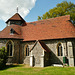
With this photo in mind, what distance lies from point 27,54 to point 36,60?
3909mm

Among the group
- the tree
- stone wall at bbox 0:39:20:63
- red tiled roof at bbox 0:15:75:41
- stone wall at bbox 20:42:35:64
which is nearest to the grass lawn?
stone wall at bbox 20:42:35:64

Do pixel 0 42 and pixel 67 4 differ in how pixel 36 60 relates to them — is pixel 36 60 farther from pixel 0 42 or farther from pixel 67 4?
pixel 67 4

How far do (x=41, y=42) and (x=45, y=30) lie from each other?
3602 millimetres

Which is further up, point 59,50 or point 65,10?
point 65,10

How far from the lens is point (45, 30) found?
767 inches

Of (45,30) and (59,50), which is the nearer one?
(59,50)

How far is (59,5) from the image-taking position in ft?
95.0

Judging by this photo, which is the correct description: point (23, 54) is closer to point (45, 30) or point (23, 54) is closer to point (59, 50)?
point (45, 30)

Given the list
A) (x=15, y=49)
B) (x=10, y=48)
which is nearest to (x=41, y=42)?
(x=15, y=49)

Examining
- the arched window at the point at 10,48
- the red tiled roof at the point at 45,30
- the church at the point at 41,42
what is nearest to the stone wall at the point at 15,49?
the church at the point at 41,42

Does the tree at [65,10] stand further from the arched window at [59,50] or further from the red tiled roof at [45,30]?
the arched window at [59,50]

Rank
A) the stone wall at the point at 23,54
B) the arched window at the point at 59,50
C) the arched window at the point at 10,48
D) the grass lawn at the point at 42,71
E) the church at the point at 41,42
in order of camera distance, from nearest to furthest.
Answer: the grass lawn at the point at 42,71 < the church at the point at 41,42 < the arched window at the point at 59,50 < the stone wall at the point at 23,54 < the arched window at the point at 10,48

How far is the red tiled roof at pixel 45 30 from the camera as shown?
56.6 feet

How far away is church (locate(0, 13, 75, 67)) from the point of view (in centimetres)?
1563
